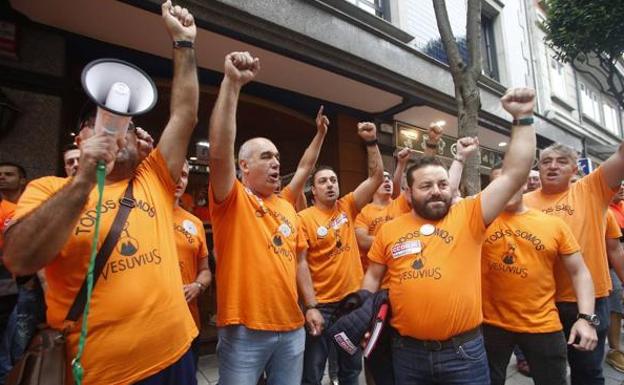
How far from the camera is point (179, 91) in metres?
1.84

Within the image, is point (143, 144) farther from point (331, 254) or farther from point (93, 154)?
point (331, 254)

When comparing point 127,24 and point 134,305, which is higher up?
point 127,24

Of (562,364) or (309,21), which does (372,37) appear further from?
(562,364)

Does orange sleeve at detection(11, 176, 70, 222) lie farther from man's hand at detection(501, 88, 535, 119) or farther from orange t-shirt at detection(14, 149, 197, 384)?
man's hand at detection(501, 88, 535, 119)

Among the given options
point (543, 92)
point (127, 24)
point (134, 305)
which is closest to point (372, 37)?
point (127, 24)

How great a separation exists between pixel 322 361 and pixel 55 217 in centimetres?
257

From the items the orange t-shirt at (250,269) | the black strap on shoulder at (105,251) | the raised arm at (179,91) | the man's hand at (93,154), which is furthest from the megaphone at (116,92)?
the orange t-shirt at (250,269)

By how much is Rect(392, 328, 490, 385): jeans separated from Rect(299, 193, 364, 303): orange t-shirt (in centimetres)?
110

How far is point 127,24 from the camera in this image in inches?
155

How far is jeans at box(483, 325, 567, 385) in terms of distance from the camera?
95.3 inches

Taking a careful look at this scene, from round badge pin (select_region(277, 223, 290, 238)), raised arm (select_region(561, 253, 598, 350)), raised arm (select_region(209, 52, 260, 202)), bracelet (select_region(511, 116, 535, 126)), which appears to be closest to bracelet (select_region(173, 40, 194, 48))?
raised arm (select_region(209, 52, 260, 202))

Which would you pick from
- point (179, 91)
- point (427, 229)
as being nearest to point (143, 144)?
point (179, 91)

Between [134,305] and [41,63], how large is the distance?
383 cm

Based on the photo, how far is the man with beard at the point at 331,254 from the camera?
3.14 meters
